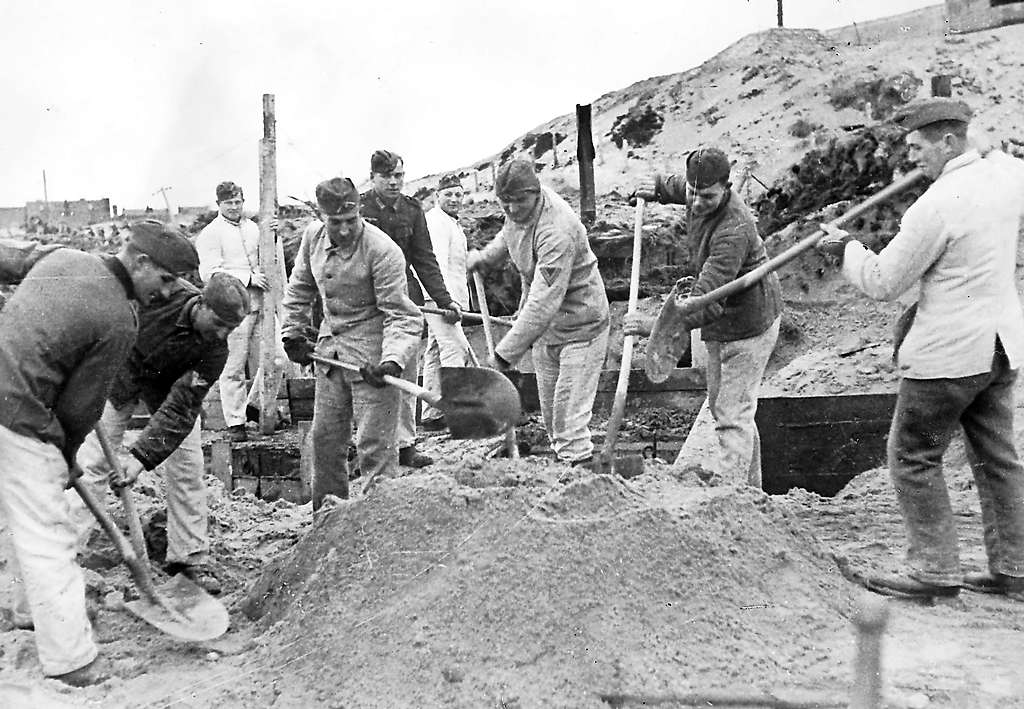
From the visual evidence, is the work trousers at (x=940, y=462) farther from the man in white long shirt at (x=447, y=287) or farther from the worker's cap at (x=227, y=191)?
the worker's cap at (x=227, y=191)

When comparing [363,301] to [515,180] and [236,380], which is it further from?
[236,380]

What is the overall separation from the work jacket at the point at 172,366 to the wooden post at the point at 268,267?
12.6 feet

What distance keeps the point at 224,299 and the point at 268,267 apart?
4357 millimetres

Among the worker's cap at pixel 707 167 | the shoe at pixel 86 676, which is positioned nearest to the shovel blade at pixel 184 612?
the shoe at pixel 86 676

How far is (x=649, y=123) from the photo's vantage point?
2762 cm

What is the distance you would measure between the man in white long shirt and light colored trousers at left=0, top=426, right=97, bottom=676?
4412 mm

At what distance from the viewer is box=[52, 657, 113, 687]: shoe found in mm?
3367

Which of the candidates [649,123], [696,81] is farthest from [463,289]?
[696,81]

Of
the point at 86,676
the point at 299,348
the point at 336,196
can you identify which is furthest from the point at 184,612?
the point at 336,196

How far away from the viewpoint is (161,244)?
3.77m

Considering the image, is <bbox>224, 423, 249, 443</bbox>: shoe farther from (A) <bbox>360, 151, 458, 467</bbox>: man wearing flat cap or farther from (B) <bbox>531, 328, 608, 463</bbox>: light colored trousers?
(B) <bbox>531, 328, 608, 463</bbox>: light colored trousers

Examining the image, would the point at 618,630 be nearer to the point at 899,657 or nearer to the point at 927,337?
the point at 899,657

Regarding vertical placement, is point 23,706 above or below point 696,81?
below

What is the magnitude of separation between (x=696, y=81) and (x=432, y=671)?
1143 inches
